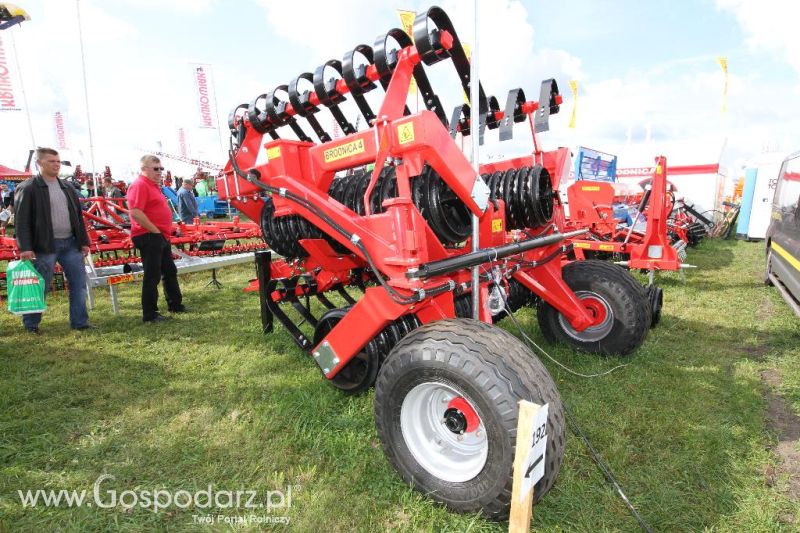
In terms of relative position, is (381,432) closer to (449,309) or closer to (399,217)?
(449,309)

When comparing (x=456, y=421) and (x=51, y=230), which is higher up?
(x=51, y=230)

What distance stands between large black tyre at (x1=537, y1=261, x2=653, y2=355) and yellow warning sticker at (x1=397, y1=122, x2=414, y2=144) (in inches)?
91.3

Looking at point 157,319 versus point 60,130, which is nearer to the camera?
point 157,319

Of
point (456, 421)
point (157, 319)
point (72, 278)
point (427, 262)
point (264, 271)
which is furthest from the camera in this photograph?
point (157, 319)

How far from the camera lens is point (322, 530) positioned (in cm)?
208

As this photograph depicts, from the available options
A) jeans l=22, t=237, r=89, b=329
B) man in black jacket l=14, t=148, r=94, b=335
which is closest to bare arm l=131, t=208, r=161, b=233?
man in black jacket l=14, t=148, r=94, b=335

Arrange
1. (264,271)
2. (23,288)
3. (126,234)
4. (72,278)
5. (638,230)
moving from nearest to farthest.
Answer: (264,271) < (23,288) < (72,278) < (126,234) < (638,230)

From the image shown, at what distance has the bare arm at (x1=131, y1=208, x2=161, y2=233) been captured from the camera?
506 centimetres

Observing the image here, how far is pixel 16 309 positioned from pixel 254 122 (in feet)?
11.0

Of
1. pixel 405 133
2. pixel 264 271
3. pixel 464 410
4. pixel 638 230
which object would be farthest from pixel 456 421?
pixel 638 230

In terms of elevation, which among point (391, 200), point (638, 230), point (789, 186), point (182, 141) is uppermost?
point (182, 141)

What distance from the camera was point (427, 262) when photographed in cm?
254

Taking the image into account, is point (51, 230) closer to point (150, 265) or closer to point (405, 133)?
point (150, 265)

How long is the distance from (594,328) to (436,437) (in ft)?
7.53
